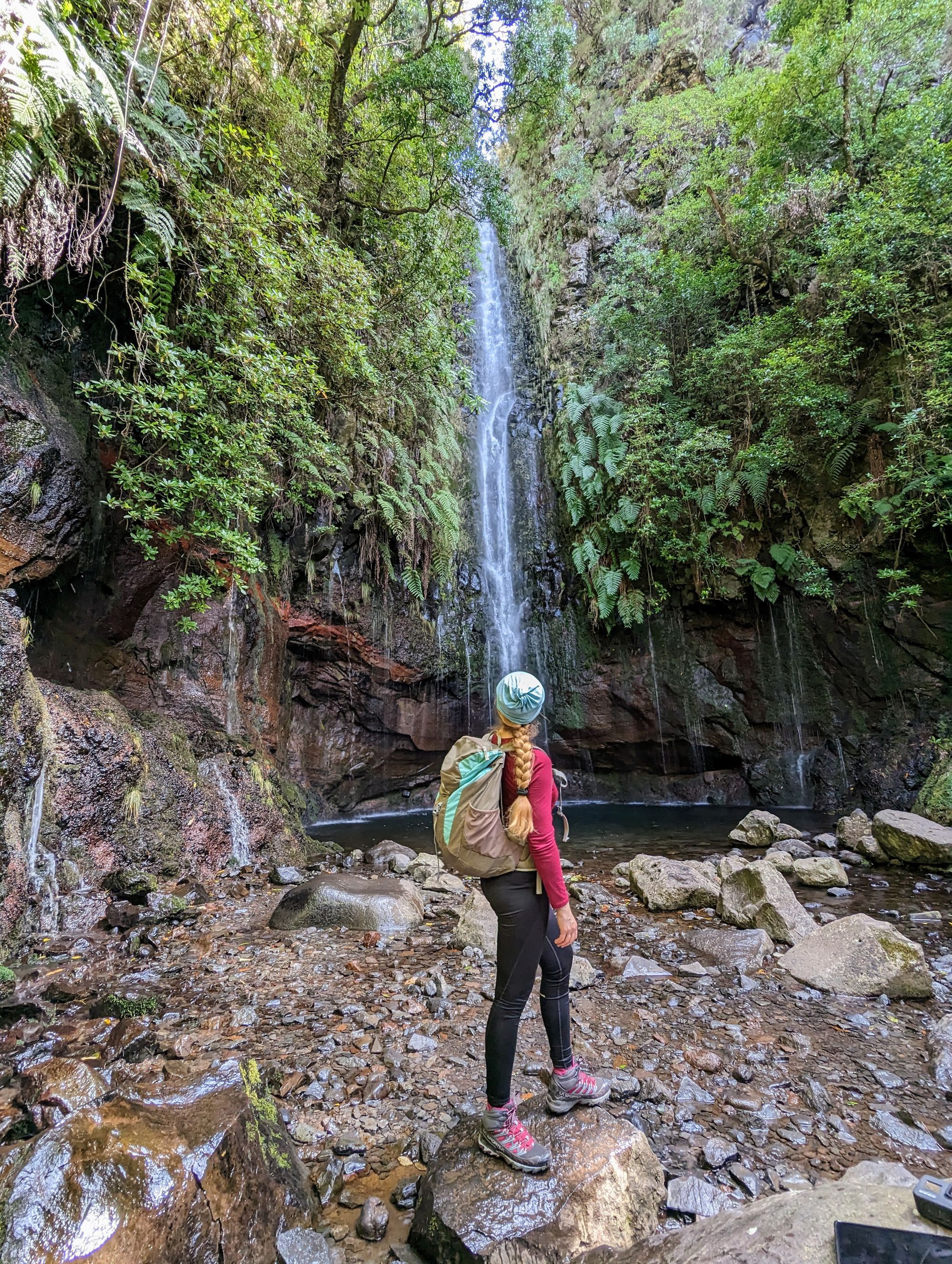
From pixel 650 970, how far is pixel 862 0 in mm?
15463

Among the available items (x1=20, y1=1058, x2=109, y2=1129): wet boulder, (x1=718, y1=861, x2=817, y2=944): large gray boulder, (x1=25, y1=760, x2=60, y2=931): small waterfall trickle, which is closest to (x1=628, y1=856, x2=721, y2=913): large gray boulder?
(x1=718, y1=861, x2=817, y2=944): large gray boulder

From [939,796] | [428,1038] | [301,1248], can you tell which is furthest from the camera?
[939,796]

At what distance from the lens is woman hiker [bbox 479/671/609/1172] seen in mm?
1877

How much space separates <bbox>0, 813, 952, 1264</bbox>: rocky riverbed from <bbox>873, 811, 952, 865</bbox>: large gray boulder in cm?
114

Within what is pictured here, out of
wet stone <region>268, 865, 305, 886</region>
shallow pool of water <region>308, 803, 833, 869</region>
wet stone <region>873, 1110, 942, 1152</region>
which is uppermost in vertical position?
wet stone <region>268, 865, 305, 886</region>

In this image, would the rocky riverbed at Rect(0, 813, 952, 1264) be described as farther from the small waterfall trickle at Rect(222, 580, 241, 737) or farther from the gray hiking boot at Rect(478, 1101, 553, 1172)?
the small waterfall trickle at Rect(222, 580, 241, 737)

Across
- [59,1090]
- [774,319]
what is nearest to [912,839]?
[59,1090]

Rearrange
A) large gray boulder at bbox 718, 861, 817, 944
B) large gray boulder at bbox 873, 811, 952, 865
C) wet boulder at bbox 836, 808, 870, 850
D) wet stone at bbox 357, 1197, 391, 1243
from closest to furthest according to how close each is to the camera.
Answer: wet stone at bbox 357, 1197, 391, 1243
large gray boulder at bbox 718, 861, 817, 944
large gray boulder at bbox 873, 811, 952, 865
wet boulder at bbox 836, 808, 870, 850

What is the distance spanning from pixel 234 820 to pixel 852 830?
25.9 ft

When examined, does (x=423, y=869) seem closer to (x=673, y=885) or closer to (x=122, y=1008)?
(x=673, y=885)

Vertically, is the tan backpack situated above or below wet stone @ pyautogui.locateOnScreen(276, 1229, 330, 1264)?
above

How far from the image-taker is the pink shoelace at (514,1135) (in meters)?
1.85

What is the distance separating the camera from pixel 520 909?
196 centimetres

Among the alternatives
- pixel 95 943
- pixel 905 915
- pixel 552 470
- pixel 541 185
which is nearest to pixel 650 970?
pixel 905 915
